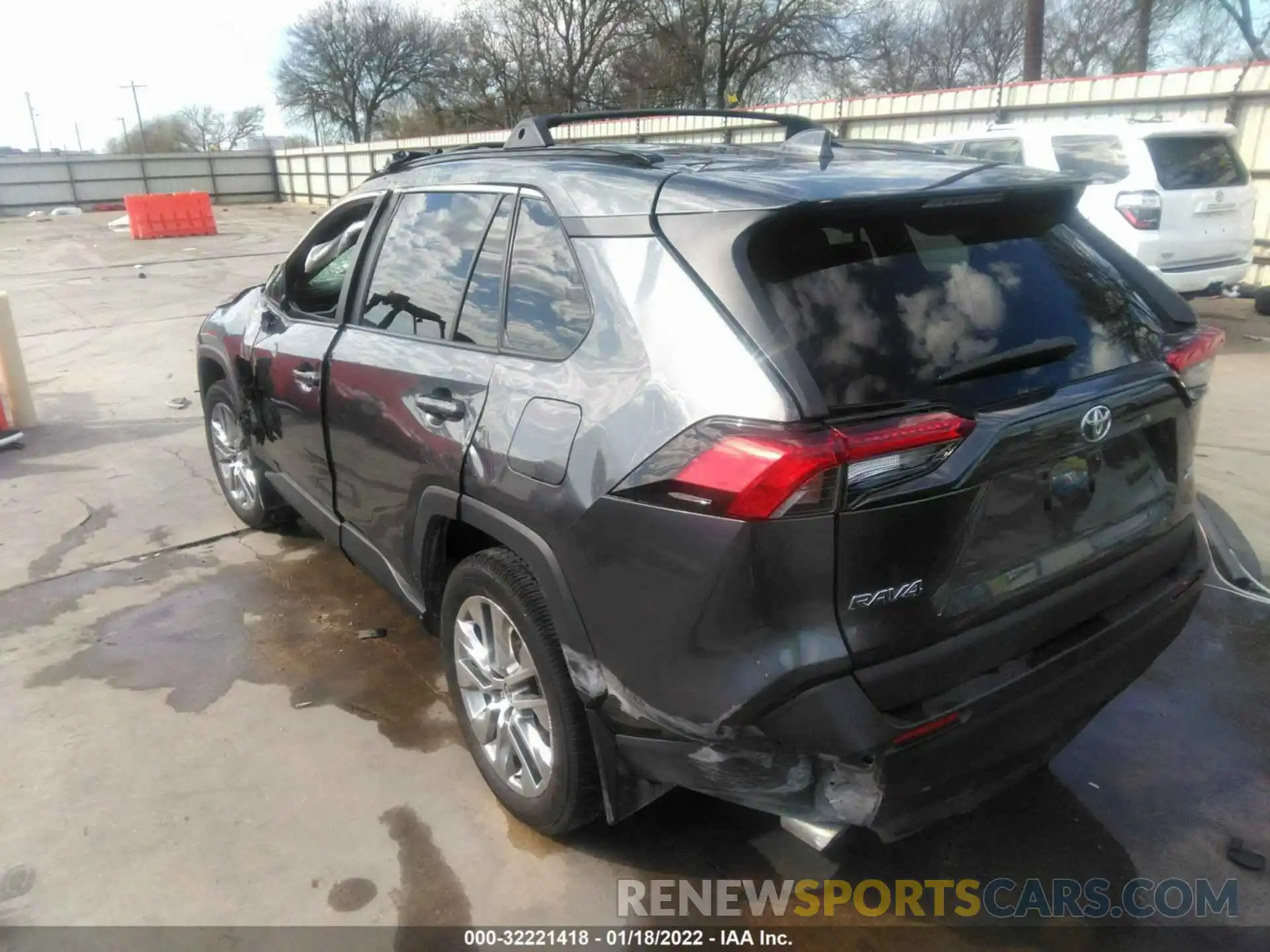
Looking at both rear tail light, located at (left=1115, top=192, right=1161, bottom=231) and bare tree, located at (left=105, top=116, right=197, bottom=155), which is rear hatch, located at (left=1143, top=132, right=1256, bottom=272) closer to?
rear tail light, located at (left=1115, top=192, right=1161, bottom=231)

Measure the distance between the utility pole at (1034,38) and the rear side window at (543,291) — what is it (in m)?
19.3

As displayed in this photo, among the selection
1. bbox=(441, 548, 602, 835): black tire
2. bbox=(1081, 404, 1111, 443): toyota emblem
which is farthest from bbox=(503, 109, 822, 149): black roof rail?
bbox=(1081, 404, 1111, 443): toyota emblem

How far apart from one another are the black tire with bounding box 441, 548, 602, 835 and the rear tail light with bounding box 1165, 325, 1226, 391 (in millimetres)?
1810

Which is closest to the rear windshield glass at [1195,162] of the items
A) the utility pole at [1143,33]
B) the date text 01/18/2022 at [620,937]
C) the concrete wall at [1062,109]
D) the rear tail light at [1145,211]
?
the rear tail light at [1145,211]

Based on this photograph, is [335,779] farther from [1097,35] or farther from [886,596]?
[1097,35]

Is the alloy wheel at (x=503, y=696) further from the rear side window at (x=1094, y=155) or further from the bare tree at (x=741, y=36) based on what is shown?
the bare tree at (x=741, y=36)

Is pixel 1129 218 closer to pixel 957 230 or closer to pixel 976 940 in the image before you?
pixel 957 230

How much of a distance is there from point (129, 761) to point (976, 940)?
2715 mm

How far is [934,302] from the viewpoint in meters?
2.19

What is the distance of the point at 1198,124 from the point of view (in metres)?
9.45

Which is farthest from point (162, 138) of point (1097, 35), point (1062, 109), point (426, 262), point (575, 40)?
point (426, 262)

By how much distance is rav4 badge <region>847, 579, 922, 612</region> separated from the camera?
1.92 meters

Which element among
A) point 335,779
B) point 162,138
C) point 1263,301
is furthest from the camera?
point 162,138

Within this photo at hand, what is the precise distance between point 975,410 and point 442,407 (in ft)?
4.91
